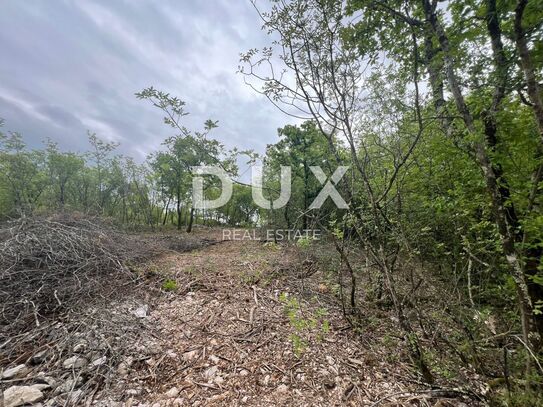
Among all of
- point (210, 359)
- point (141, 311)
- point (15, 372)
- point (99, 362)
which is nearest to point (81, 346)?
point (99, 362)

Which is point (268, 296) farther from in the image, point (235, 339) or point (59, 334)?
point (59, 334)

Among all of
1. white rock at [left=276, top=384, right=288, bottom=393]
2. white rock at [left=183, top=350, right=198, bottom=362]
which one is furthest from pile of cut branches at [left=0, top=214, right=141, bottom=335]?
white rock at [left=276, top=384, right=288, bottom=393]

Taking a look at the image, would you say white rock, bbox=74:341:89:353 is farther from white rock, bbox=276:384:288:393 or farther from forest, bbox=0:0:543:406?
white rock, bbox=276:384:288:393

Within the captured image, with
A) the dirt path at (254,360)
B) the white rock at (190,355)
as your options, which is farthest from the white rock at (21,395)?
the white rock at (190,355)

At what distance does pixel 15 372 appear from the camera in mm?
2006

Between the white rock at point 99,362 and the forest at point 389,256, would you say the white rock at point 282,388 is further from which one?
the white rock at point 99,362

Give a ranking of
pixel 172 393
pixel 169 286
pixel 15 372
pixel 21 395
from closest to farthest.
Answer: pixel 21 395, pixel 172 393, pixel 15 372, pixel 169 286

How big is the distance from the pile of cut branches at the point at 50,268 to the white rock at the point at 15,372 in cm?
62

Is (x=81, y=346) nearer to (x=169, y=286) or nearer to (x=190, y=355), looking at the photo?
(x=190, y=355)

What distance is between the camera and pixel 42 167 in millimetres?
10352

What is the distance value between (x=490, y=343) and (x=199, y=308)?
3186 mm

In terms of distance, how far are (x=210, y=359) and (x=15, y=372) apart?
1.68 m

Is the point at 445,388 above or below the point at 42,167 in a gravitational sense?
below

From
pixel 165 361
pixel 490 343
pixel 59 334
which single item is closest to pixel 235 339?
pixel 165 361
